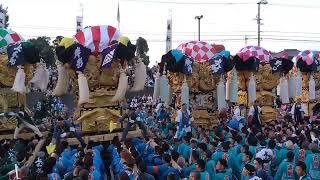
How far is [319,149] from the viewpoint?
785 centimetres

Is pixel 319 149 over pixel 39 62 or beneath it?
beneath

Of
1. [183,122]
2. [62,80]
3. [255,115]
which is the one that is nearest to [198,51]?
[255,115]

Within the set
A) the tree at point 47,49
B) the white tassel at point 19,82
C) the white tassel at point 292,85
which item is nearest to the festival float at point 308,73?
the white tassel at point 292,85

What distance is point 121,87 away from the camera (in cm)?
988

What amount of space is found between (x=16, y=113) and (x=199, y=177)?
591 centimetres

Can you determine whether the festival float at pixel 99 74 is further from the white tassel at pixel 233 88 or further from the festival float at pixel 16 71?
the white tassel at pixel 233 88

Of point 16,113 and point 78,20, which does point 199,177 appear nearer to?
point 16,113

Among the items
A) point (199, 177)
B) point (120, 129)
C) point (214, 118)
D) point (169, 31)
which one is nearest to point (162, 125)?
point (214, 118)

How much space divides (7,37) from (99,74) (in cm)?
263

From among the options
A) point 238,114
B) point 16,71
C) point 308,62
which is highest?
point 308,62

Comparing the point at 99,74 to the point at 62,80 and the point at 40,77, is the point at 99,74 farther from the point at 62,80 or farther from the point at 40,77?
the point at 40,77

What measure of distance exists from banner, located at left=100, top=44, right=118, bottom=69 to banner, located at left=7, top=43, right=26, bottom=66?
1.79 metres

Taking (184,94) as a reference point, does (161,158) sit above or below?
below

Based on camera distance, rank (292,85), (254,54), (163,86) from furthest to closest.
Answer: (292,85), (254,54), (163,86)
